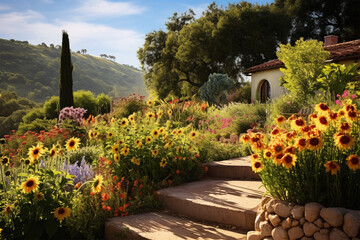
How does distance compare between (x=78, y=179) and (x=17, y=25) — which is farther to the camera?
(x=17, y=25)

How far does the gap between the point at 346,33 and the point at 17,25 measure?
18132 mm

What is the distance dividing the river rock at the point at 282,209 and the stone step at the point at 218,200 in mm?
524

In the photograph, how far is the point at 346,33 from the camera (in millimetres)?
19609

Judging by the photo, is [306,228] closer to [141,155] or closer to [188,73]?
[141,155]

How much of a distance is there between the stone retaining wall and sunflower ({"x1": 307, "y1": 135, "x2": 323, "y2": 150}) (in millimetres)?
407

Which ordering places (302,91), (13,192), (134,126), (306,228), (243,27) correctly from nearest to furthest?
(306,228) → (13,192) → (134,126) → (302,91) → (243,27)

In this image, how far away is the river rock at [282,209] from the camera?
91.4 inches

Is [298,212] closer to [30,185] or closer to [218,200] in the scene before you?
[218,200]

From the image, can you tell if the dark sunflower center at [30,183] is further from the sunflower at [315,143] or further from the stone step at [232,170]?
the stone step at [232,170]

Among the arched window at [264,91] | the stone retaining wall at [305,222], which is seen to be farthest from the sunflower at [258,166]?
the arched window at [264,91]

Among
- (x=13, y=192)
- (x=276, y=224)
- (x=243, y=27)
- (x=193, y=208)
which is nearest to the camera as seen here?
(x=276, y=224)

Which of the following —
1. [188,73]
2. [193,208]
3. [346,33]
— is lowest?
[193,208]

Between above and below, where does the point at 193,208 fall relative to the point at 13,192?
below

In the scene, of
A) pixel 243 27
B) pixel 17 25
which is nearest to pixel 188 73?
pixel 243 27
